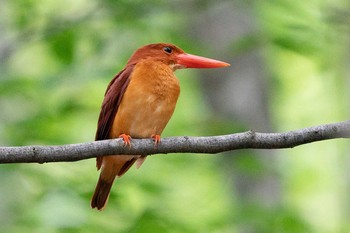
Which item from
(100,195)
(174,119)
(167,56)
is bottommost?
(100,195)

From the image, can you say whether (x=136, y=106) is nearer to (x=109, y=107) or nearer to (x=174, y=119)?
(x=109, y=107)

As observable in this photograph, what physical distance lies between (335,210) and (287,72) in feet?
6.49

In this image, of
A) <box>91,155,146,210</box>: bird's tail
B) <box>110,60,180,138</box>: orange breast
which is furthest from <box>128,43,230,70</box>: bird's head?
<box>91,155,146,210</box>: bird's tail

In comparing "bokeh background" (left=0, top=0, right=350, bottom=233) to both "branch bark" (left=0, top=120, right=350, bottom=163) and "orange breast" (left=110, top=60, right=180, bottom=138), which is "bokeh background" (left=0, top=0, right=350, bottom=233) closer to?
"branch bark" (left=0, top=120, right=350, bottom=163)

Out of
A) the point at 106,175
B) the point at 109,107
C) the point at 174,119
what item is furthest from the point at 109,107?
the point at 174,119

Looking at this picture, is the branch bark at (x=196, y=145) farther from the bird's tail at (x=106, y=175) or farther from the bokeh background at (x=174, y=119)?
the bird's tail at (x=106, y=175)

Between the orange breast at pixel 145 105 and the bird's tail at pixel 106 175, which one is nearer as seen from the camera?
the orange breast at pixel 145 105

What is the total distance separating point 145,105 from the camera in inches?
174

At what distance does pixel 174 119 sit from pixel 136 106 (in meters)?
4.83

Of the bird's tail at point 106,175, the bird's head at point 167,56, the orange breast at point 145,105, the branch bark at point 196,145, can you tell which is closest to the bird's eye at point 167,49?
the bird's head at point 167,56

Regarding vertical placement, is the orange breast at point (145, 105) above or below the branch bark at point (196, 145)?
above

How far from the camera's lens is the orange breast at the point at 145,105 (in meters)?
4.38

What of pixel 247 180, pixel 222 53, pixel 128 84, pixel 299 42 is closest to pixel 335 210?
pixel 247 180

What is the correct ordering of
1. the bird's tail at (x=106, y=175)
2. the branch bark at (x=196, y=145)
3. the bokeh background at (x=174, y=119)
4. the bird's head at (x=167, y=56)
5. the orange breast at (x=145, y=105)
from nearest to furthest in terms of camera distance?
the branch bark at (x=196, y=145) < the orange breast at (x=145, y=105) < the bird's tail at (x=106, y=175) < the bird's head at (x=167, y=56) < the bokeh background at (x=174, y=119)
